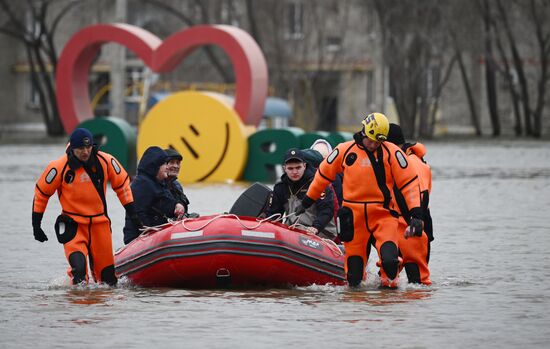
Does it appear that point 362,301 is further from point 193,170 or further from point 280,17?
point 280,17

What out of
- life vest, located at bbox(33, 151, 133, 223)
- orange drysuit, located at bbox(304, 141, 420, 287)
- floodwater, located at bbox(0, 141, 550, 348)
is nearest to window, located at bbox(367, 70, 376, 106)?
floodwater, located at bbox(0, 141, 550, 348)

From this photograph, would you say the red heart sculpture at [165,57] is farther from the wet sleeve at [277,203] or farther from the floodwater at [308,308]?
Answer: the wet sleeve at [277,203]

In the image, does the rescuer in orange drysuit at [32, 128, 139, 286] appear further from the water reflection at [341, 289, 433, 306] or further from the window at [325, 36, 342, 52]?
the window at [325, 36, 342, 52]

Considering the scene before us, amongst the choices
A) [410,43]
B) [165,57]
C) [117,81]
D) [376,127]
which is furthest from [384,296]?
[410,43]

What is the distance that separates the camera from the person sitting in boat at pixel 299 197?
14.0m

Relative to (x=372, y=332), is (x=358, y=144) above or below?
above

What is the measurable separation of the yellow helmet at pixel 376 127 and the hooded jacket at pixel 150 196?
2.37 m

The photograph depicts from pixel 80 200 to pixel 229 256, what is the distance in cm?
147

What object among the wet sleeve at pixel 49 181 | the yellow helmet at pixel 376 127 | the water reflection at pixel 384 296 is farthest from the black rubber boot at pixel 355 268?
the wet sleeve at pixel 49 181

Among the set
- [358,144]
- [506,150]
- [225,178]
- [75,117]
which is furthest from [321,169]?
[506,150]

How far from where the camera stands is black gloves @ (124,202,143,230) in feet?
44.8

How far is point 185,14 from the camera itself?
6869cm

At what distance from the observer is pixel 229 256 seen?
43.2 ft

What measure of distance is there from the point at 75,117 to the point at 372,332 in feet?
80.1
